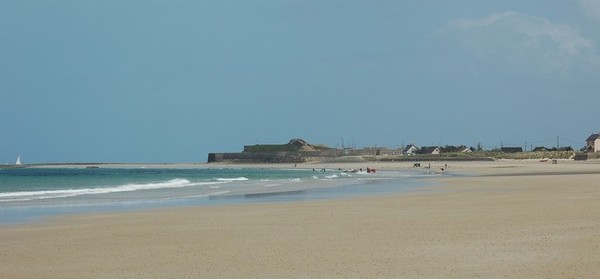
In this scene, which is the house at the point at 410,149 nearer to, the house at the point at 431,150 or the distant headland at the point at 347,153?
the distant headland at the point at 347,153

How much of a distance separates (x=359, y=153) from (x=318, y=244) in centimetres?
12035

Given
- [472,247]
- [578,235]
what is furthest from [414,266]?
[578,235]

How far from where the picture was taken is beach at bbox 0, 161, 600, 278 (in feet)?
28.7

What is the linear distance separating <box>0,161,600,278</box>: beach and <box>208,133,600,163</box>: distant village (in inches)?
3501

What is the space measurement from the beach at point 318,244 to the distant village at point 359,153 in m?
88.9

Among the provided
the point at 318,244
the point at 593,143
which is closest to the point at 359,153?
the point at 593,143

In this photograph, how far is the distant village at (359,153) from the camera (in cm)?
10819

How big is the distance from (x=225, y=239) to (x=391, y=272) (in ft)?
14.0

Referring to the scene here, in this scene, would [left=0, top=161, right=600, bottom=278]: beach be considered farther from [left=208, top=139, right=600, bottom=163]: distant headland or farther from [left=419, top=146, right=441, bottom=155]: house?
[left=419, top=146, right=441, bottom=155]: house

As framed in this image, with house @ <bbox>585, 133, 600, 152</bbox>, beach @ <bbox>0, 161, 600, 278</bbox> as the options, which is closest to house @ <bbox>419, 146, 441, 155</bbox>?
house @ <bbox>585, 133, 600, 152</bbox>

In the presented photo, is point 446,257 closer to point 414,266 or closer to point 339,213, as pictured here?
point 414,266

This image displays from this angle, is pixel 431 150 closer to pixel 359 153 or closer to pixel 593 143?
pixel 359 153

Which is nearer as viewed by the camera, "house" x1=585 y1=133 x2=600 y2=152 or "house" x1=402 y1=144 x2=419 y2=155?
"house" x1=585 y1=133 x2=600 y2=152

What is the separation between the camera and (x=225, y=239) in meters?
12.0
